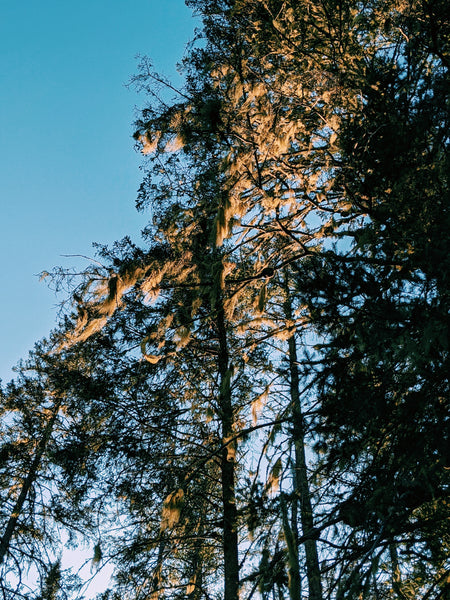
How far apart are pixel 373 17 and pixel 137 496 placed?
7.53 meters

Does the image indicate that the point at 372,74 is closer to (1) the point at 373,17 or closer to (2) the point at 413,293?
(1) the point at 373,17

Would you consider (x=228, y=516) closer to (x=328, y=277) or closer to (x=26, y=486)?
(x=328, y=277)

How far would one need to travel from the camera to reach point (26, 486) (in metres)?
11.6

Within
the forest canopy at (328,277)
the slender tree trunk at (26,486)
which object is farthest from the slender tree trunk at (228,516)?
the slender tree trunk at (26,486)

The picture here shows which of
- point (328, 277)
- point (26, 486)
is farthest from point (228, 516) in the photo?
point (26, 486)

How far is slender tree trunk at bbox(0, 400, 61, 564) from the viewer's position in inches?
418

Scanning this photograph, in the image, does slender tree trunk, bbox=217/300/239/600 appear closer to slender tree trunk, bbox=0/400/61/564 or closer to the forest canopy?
the forest canopy

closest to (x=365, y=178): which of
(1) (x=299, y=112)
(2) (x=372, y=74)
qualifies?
(2) (x=372, y=74)

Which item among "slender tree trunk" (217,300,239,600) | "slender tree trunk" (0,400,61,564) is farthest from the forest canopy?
"slender tree trunk" (0,400,61,564)

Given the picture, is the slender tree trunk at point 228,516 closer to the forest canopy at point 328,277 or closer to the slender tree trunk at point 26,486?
the forest canopy at point 328,277

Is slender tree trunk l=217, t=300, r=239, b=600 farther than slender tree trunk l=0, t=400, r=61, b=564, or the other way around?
slender tree trunk l=0, t=400, r=61, b=564

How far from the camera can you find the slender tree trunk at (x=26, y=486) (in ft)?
34.8

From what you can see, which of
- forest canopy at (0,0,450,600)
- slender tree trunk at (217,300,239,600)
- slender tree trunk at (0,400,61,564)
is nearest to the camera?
forest canopy at (0,0,450,600)

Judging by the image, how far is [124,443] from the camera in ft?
24.6
